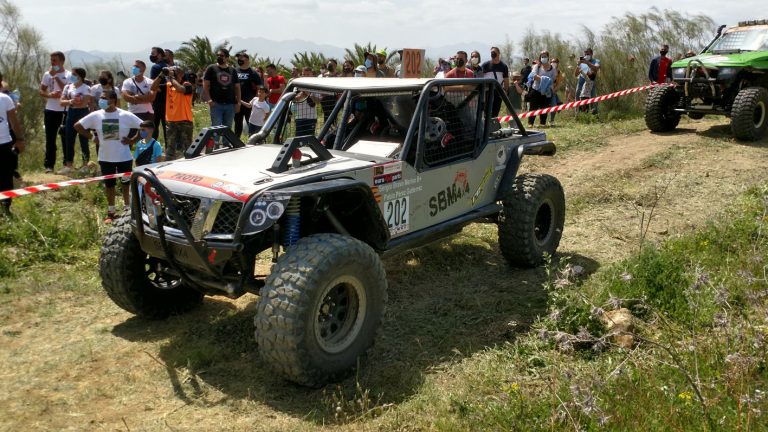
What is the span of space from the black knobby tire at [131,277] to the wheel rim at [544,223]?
346 cm

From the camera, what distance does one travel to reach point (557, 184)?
6.77 m

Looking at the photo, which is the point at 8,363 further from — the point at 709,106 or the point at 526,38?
the point at 526,38

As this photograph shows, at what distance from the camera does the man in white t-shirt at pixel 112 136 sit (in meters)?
8.23

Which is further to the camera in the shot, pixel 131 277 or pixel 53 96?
pixel 53 96

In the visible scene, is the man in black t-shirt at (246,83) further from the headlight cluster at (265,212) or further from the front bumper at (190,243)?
the headlight cluster at (265,212)

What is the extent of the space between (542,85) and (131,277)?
11.5 metres

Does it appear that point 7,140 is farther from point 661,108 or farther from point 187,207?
point 661,108

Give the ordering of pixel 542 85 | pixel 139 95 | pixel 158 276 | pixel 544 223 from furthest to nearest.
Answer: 1. pixel 542 85
2. pixel 139 95
3. pixel 544 223
4. pixel 158 276

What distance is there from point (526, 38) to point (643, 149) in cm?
1607

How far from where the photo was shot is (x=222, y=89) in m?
10.6

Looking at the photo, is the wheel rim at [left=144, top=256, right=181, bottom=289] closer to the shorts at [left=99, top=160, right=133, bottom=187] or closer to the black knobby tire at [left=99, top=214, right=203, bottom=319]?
the black knobby tire at [left=99, top=214, right=203, bottom=319]

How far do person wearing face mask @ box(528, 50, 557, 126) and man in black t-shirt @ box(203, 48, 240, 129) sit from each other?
6.69 m

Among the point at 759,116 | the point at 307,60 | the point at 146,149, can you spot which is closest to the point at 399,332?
the point at 146,149

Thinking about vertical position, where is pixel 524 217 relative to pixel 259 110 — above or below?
below
